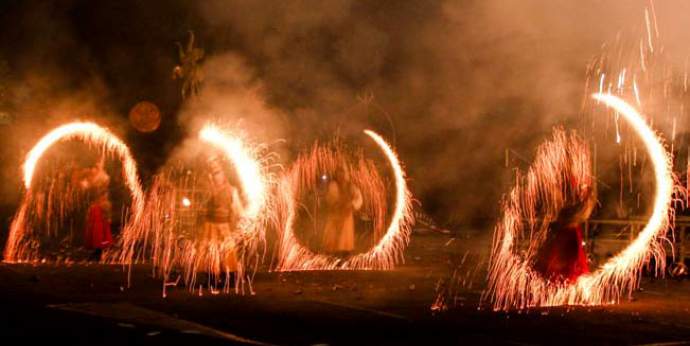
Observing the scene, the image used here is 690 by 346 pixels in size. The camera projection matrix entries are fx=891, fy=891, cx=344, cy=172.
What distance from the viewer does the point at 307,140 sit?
1603cm

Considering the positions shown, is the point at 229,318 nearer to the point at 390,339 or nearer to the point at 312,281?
the point at 390,339

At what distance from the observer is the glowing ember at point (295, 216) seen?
12.8 meters

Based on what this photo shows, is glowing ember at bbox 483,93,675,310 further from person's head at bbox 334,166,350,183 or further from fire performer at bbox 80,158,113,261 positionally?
fire performer at bbox 80,158,113,261

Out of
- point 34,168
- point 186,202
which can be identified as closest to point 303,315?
point 186,202

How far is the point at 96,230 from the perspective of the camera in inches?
534

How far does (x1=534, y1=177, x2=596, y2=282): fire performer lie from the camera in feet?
31.7

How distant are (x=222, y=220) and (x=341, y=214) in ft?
11.7

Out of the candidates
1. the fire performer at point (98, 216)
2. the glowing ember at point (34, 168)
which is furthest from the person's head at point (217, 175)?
the glowing ember at point (34, 168)

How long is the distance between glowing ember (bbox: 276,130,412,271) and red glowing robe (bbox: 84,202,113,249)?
2809 millimetres

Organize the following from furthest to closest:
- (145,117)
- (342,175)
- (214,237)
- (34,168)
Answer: (145,117) < (34,168) < (342,175) < (214,237)

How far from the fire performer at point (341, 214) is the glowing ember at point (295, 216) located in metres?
0.18

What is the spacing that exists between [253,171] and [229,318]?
12.3ft

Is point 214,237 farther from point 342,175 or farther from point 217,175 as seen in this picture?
point 342,175

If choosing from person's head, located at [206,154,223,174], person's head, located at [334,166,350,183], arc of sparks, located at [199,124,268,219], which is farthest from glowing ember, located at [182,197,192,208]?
person's head, located at [334,166,350,183]
